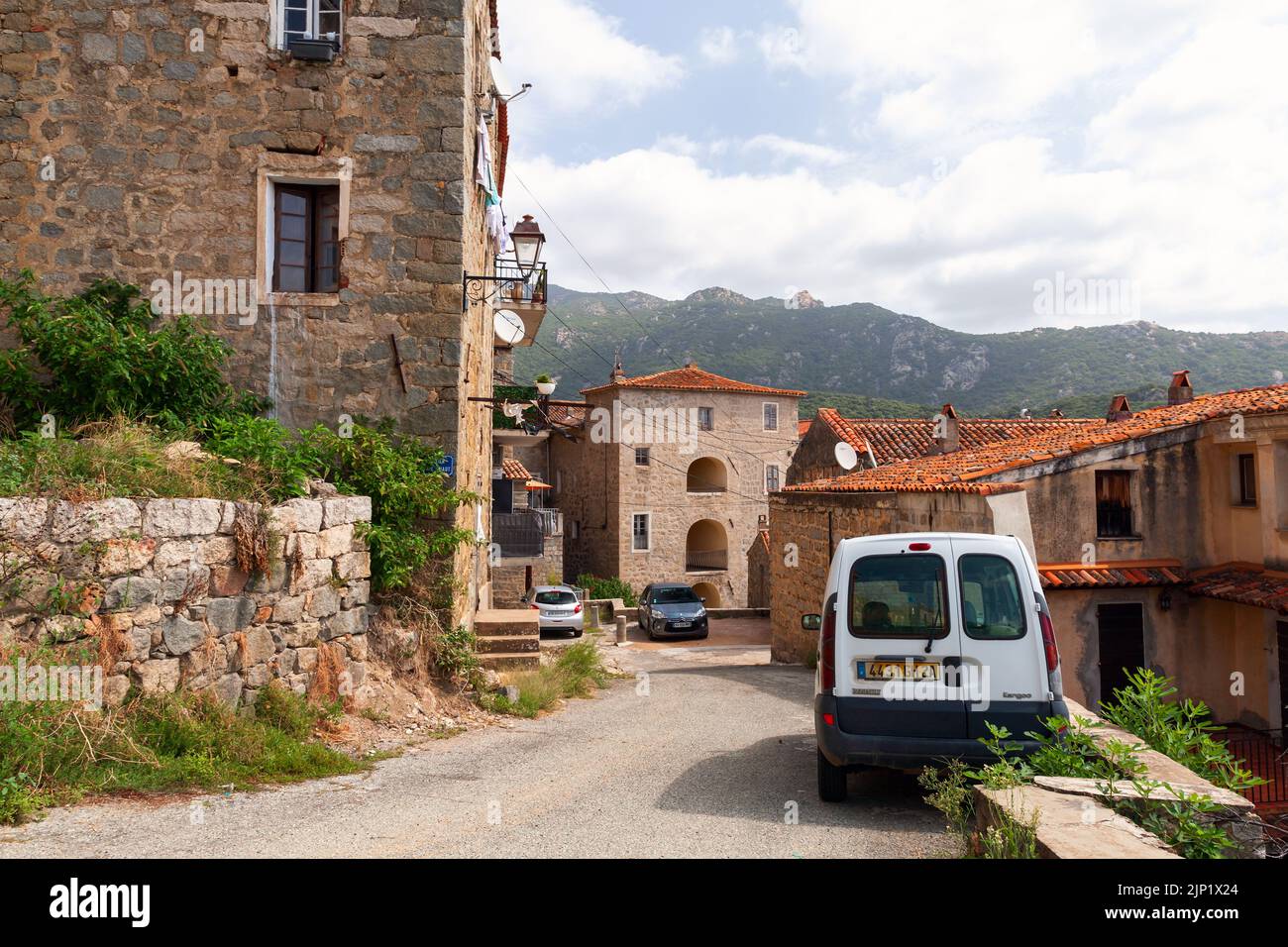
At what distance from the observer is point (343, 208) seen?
9289 millimetres

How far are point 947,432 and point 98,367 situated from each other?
1865 centimetres

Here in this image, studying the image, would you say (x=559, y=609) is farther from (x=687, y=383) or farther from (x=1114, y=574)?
(x=687, y=383)

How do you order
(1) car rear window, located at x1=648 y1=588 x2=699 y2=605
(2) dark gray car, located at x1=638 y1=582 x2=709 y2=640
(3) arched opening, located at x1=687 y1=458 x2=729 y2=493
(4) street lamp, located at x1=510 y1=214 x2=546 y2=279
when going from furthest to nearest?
(3) arched opening, located at x1=687 y1=458 x2=729 y2=493, (1) car rear window, located at x1=648 y1=588 x2=699 y2=605, (2) dark gray car, located at x1=638 y1=582 x2=709 y2=640, (4) street lamp, located at x1=510 y1=214 x2=546 y2=279

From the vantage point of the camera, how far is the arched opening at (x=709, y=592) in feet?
136

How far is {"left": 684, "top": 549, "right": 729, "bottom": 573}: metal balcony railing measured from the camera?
41625 millimetres

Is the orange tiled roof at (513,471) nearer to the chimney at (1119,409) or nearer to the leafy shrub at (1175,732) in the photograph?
the chimney at (1119,409)

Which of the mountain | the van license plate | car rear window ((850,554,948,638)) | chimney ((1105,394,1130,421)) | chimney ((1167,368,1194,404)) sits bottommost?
the van license plate

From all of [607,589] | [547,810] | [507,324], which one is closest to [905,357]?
[607,589]

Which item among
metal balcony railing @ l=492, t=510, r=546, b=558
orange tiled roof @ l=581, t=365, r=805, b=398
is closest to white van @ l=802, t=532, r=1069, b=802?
metal balcony railing @ l=492, t=510, r=546, b=558

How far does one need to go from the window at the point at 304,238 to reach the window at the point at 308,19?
1602 millimetres

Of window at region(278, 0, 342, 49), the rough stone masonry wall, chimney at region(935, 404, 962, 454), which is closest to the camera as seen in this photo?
the rough stone masonry wall

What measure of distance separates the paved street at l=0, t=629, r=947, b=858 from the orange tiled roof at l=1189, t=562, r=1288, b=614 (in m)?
7.99

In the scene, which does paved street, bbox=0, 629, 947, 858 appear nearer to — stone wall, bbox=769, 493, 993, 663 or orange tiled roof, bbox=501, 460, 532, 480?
stone wall, bbox=769, 493, 993, 663
